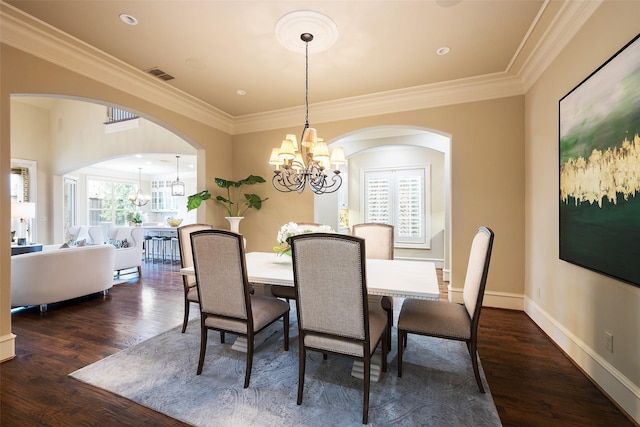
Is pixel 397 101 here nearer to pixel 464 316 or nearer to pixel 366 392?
pixel 464 316

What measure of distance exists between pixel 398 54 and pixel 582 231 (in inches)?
90.6

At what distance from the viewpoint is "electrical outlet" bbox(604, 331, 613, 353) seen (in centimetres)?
185

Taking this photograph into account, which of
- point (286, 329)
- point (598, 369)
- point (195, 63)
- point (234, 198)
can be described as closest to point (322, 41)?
point (195, 63)

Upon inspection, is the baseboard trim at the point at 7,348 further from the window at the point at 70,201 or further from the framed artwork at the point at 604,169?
the window at the point at 70,201

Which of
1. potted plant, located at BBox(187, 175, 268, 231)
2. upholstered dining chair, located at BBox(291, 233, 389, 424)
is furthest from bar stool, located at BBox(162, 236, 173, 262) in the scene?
upholstered dining chair, located at BBox(291, 233, 389, 424)

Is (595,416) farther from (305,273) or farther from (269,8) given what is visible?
(269,8)

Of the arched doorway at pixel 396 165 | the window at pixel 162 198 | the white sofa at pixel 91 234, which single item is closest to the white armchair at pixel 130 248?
the white sofa at pixel 91 234

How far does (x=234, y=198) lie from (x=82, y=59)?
2.75m

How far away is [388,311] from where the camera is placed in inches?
97.1

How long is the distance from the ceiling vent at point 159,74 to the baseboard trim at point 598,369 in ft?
16.1

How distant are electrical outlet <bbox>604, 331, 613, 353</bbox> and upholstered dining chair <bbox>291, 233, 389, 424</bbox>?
1573mm

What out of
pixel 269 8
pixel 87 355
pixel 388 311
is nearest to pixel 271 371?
pixel 388 311

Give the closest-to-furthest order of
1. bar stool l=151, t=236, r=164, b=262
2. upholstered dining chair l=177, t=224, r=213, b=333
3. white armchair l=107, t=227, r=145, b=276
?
upholstered dining chair l=177, t=224, r=213, b=333
white armchair l=107, t=227, r=145, b=276
bar stool l=151, t=236, r=164, b=262

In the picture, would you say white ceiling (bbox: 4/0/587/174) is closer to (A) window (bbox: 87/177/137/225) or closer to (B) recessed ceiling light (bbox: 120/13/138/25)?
(B) recessed ceiling light (bbox: 120/13/138/25)
